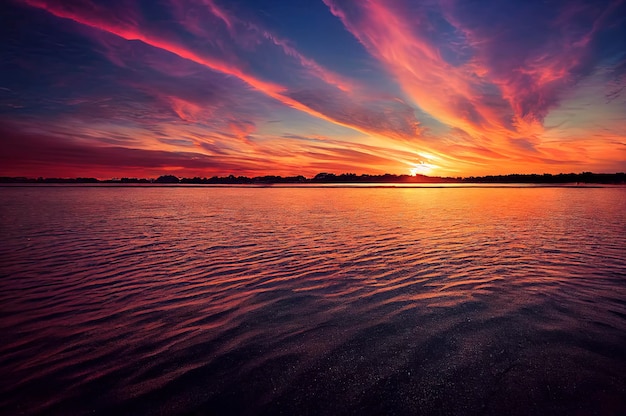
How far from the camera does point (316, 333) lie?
21.4ft

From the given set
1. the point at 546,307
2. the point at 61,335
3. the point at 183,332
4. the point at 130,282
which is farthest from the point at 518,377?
the point at 130,282

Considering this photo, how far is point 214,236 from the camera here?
1912 cm

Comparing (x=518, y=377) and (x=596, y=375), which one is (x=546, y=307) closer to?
(x=596, y=375)

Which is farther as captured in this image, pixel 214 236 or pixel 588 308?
pixel 214 236

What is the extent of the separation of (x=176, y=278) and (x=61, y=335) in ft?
13.8

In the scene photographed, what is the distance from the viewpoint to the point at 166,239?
18250mm

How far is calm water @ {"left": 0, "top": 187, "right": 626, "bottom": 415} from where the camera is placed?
14.9 ft

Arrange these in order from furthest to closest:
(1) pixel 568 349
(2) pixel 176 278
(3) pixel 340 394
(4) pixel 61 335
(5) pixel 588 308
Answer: (2) pixel 176 278, (5) pixel 588 308, (4) pixel 61 335, (1) pixel 568 349, (3) pixel 340 394

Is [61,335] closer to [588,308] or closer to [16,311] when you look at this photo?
[16,311]

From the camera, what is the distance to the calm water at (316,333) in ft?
14.9

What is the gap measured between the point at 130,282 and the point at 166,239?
27.4 ft

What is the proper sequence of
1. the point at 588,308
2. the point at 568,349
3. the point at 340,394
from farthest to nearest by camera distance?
the point at 588,308 < the point at 568,349 < the point at 340,394

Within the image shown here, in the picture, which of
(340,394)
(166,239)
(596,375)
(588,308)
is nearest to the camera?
(340,394)

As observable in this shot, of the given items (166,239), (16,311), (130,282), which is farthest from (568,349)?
(166,239)
